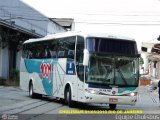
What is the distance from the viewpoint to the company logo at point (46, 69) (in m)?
24.9

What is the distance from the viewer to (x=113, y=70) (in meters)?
20.2

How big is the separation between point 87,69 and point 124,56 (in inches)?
69.5

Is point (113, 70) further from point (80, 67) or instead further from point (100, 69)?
point (80, 67)

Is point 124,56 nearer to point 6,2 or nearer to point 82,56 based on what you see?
point 82,56

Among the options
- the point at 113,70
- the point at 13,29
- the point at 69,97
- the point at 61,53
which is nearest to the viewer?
the point at 113,70

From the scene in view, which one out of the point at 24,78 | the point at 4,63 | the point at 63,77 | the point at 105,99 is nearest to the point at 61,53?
the point at 63,77

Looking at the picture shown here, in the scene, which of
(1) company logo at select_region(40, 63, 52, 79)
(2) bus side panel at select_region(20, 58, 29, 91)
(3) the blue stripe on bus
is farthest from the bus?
(2) bus side panel at select_region(20, 58, 29, 91)

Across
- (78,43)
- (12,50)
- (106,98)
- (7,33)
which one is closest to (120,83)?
(106,98)

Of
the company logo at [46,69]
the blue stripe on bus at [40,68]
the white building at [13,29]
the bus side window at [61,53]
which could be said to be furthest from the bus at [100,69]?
the white building at [13,29]

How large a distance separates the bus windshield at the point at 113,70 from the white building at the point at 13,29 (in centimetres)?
2004

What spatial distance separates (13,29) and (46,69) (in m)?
17.1

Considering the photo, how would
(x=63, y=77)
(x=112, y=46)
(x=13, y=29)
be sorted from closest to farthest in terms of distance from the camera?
(x=112, y=46) → (x=63, y=77) → (x=13, y=29)

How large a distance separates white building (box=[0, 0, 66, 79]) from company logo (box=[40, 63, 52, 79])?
13.7 m

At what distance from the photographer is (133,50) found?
20781 mm
